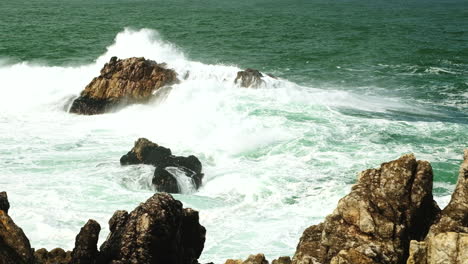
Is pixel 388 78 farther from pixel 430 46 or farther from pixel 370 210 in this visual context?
pixel 370 210

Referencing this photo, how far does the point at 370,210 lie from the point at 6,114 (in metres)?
29.7

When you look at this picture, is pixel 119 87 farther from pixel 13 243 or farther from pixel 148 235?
pixel 13 243

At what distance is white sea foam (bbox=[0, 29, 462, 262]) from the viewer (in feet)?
65.0

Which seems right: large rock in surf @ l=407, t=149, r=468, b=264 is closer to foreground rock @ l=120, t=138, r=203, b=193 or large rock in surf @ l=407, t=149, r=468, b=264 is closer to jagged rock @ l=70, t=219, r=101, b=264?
jagged rock @ l=70, t=219, r=101, b=264

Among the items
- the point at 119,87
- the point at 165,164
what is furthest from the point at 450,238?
the point at 119,87

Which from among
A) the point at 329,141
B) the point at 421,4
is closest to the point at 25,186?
the point at 329,141

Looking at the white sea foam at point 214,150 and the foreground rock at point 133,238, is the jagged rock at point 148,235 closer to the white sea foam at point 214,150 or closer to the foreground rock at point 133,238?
the foreground rock at point 133,238

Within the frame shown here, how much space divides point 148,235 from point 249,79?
2804cm

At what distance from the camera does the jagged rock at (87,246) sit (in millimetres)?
11867

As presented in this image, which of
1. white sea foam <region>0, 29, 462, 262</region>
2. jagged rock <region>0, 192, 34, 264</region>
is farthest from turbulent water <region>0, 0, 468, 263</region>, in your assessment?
jagged rock <region>0, 192, 34, 264</region>

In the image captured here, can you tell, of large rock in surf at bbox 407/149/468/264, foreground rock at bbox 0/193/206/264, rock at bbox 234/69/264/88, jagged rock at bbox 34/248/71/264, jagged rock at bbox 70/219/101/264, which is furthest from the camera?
rock at bbox 234/69/264/88

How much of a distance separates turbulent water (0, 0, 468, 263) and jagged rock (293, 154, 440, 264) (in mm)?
5948

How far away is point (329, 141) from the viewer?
2883 centimetres

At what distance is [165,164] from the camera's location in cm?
2412
